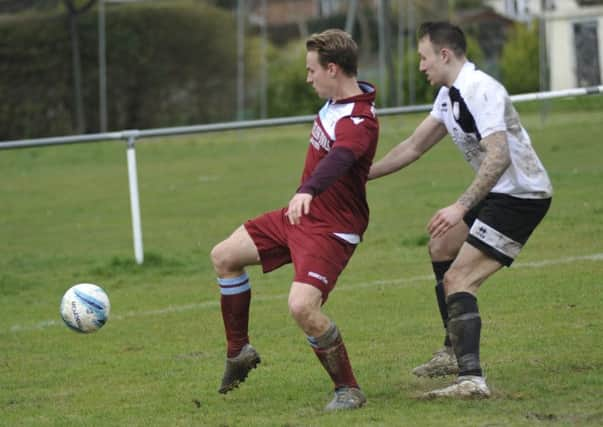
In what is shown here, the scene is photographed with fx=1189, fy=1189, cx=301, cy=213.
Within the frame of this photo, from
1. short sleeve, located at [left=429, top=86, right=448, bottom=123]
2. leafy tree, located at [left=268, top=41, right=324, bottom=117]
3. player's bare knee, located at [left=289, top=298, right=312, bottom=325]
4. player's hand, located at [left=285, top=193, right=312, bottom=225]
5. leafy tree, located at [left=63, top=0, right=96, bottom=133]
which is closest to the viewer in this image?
player's hand, located at [left=285, top=193, right=312, bottom=225]

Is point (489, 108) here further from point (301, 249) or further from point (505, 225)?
point (301, 249)

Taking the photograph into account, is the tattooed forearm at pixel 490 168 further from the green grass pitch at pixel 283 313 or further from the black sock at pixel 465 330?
the green grass pitch at pixel 283 313

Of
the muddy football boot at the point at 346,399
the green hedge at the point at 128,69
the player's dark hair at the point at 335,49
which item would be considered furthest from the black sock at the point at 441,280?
the green hedge at the point at 128,69

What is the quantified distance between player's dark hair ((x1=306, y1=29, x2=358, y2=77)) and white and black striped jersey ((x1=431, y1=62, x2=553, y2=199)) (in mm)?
548

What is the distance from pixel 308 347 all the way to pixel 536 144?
7.43m

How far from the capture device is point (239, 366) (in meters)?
6.43

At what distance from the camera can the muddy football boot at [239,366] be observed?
6426 millimetres

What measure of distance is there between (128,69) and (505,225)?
3151 cm

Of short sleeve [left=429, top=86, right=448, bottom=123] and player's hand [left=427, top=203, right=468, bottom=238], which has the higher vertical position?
→ short sleeve [left=429, top=86, right=448, bottom=123]

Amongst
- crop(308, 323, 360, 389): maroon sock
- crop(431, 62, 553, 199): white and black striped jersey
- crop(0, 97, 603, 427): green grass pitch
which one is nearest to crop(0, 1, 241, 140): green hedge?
crop(0, 97, 603, 427): green grass pitch

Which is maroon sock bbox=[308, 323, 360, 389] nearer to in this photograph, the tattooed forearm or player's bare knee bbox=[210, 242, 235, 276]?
player's bare knee bbox=[210, 242, 235, 276]

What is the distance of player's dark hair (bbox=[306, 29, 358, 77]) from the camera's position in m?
6.06

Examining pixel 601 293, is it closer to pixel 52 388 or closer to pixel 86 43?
pixel 52 388

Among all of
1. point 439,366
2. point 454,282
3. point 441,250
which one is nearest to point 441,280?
point 441,250
